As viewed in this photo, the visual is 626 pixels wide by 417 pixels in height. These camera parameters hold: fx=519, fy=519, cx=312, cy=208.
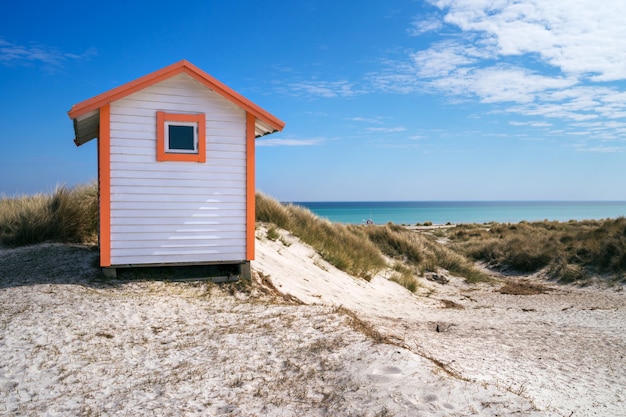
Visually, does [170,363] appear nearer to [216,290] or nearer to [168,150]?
[216,290]

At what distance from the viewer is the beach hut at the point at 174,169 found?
925 cm

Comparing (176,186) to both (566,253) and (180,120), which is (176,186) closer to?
(180,120)

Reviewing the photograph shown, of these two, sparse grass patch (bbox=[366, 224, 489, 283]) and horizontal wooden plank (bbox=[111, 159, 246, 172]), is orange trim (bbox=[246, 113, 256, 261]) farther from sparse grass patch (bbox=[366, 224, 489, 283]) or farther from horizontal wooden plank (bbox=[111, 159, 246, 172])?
sparse grass patch (bbox=[366, 224, 489, 283])

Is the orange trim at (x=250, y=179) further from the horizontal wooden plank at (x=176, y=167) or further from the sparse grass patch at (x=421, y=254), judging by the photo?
the sparse grass patch at (x=421, y=254)

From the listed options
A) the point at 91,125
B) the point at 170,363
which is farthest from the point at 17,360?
the point at 91,125

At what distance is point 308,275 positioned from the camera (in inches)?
501

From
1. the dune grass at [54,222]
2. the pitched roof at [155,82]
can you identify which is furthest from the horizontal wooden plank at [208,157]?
the dune grass at [54,222]

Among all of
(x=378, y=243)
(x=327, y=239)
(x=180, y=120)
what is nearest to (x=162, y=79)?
(x=180, y=120)

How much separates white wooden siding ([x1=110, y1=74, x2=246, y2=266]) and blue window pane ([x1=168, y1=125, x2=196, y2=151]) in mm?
283

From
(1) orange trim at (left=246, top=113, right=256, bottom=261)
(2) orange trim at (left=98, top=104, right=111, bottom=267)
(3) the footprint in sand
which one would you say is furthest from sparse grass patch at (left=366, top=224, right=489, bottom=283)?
(3) the footprint in sand

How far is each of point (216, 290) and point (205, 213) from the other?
1.44m

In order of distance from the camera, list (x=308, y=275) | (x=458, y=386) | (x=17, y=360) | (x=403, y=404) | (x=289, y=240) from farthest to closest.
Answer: (x=289, y=240) < (x=308, y=275) < (x=17, y=360) < (x=458, y=386) < (x=403, y=404)

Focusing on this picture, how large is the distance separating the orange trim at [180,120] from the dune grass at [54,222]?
459 centimetres

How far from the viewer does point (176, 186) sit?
952 centimetres
